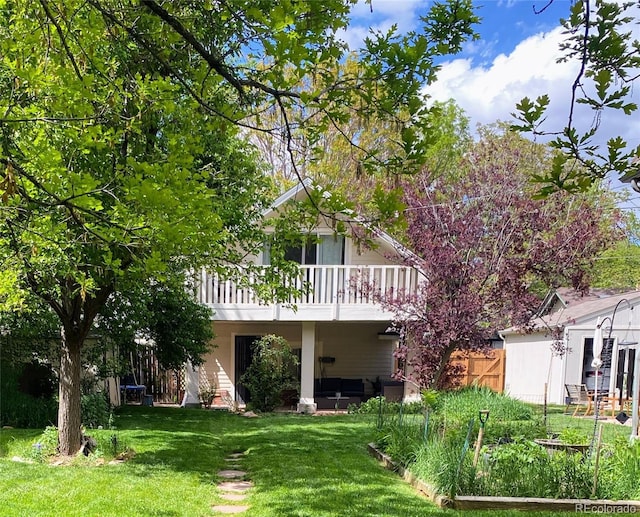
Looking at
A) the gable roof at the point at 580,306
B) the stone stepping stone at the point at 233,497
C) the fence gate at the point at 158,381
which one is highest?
the gable roof at the point at 580,306

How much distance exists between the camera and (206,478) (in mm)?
6734

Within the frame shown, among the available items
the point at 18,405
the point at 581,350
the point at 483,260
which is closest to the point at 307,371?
the point at 483,260

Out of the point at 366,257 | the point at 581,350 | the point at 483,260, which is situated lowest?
the point at 581,350

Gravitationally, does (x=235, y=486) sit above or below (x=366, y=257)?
below

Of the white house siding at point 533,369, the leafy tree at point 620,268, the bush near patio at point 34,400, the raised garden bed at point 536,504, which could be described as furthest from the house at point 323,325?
the leafy tree at point 620,268

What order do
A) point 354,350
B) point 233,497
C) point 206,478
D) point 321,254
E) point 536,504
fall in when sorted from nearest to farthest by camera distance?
point 536,504 < point 233,497 < point 206,478 < point 321,254 < point 354,350

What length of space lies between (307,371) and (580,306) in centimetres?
1025

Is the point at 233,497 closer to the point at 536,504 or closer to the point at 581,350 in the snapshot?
the point at 536,504

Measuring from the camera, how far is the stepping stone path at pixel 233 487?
553 cm

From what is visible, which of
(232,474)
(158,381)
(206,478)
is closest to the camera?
(206,478)

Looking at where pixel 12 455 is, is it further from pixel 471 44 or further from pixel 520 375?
pixel 520 375

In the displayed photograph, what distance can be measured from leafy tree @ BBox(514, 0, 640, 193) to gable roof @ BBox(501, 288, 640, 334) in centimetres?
1306

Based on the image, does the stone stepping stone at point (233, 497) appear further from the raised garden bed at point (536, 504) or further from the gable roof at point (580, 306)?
the gable roof at point (580, 306)

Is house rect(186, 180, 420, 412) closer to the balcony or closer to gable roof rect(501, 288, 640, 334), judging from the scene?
the balcony
